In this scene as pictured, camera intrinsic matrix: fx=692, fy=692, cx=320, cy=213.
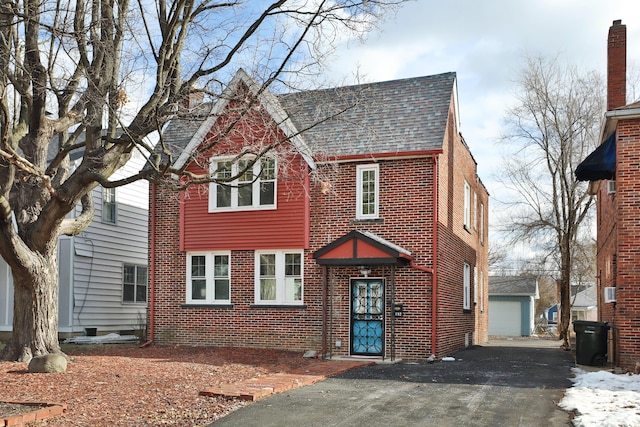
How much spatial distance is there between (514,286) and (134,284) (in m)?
28.6

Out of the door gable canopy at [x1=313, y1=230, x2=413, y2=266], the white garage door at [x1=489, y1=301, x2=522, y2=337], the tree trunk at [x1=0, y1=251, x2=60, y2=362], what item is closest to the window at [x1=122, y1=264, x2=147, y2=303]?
the tree trunk at [x1=0, y1=251, x2=60, y2=362]

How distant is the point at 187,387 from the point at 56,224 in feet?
17.3

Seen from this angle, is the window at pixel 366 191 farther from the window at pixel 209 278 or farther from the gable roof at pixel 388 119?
the window at pixel 209 278

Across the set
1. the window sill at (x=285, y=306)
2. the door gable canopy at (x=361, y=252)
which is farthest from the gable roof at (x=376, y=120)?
the window sill at (x=285, y=306)

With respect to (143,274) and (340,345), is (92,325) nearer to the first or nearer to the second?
(143,274)

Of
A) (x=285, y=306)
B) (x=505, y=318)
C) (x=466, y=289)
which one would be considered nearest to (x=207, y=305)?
(x=285, y=306)

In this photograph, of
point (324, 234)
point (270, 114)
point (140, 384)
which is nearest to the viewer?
point (140, 384)

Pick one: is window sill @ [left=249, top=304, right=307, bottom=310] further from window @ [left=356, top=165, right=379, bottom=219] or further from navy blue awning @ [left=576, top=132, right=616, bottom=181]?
navy blue awning @ [left=576, top=132, right=616, bottom=181]

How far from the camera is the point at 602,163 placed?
16.1 meters

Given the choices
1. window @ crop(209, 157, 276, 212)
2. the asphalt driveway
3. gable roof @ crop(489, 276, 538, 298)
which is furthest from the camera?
gable roof @ crop(489, 276, 538, 298)

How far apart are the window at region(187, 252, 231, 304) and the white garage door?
28.3 meters

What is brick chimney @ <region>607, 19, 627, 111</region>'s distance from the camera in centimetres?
1883

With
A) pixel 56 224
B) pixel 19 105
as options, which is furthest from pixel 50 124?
pixel 56 224

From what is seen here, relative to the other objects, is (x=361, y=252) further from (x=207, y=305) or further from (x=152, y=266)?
(x=152, y=266)
